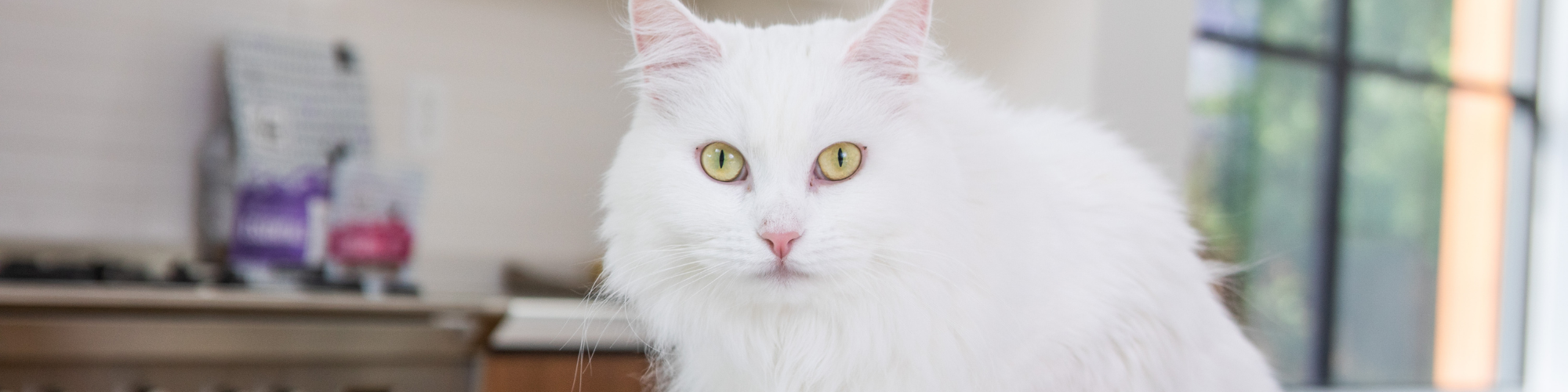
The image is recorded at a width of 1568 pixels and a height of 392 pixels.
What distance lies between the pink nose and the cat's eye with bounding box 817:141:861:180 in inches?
1.6

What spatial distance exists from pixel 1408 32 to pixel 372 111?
5233 mm

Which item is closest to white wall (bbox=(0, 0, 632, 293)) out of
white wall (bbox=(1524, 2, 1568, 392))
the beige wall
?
the beige wall

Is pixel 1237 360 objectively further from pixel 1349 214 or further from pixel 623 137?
pixel 1349 214

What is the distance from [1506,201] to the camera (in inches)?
169

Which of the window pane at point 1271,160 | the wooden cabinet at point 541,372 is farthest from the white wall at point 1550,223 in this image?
the wooden cabinet at point 541,372

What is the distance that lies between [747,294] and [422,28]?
1.88 m

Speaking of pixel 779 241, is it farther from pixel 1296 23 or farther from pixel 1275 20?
pixel 1296 23

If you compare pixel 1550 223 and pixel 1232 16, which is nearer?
pixel 1232 16

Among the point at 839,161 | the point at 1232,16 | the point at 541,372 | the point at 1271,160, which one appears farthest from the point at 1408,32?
the point at 839,161

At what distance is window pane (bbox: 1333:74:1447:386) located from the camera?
4.33 m

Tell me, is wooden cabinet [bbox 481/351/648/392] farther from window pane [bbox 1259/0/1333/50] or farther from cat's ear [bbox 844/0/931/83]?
window pane [bbox 1259/0/1333/50]

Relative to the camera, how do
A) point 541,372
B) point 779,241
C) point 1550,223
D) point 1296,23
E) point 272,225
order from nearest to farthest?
point 779,241 < point 541,372 < point 272,225 < point 1550,223 < point 1296,23

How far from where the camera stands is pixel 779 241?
395 millimetres

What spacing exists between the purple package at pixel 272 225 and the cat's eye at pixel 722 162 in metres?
1.57
